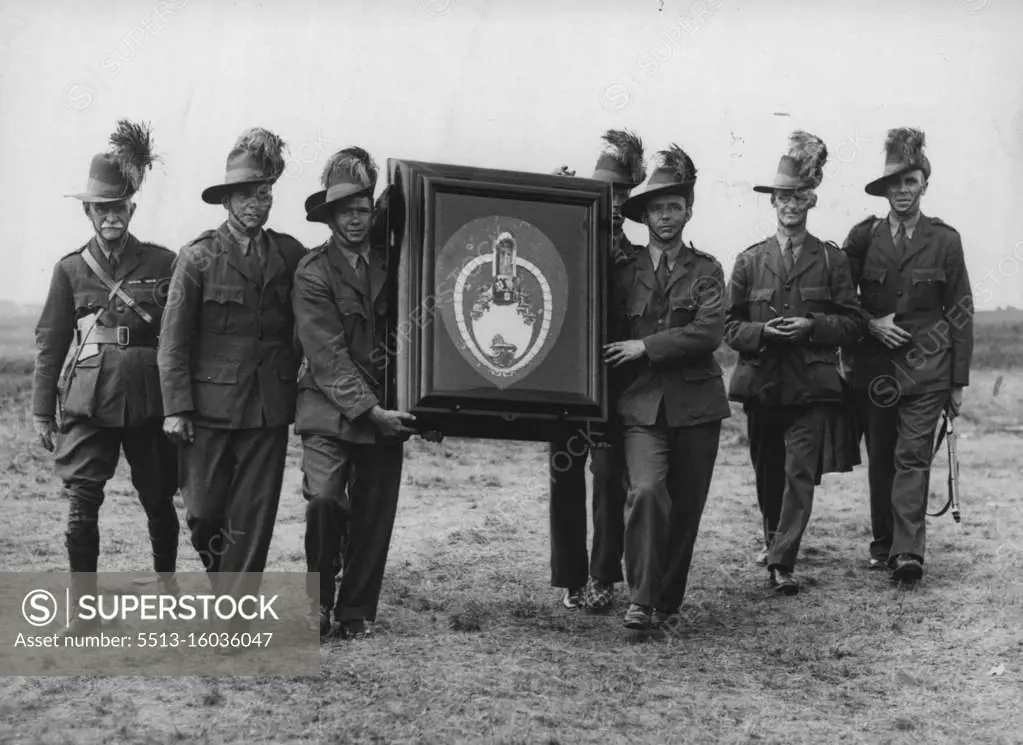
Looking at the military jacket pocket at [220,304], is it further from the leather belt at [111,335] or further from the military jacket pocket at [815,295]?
the military jacket pocket at [815,295]

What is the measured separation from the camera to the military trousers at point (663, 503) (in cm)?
750

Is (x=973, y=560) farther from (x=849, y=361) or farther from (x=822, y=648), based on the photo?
(x=822, y=648)

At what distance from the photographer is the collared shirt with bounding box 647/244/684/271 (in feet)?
25.3

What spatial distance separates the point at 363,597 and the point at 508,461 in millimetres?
7500

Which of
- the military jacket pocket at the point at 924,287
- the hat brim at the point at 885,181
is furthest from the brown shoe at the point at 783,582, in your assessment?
the hat brim at the point at 885,181

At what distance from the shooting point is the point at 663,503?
24.7ft

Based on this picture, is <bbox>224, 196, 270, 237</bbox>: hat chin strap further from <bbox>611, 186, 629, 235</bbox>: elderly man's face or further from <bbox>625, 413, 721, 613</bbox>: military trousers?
<bbox>625, 413, 721, 613</bbox>: military trousers

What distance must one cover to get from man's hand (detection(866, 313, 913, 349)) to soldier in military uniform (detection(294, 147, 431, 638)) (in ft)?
9.82

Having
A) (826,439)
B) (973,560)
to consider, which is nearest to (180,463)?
(826,439)

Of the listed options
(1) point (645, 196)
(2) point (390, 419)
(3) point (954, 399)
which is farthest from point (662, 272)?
(3) point (954, 399)

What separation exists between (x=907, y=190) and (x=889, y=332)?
807mm

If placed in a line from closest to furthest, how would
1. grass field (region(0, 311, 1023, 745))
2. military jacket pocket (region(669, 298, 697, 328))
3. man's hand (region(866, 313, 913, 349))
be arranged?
grass field (region(0, 311, 1023, 745)) → military jacket pocket (region(669, 298, 697, 328)) → man's hand (region(866, 313, 913, 349))

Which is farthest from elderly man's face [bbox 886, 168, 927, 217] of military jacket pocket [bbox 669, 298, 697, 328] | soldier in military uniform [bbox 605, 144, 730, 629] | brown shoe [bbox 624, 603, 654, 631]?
brown shoe [bbox 624, 603, 654, 631]

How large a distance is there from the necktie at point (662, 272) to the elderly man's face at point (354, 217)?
56.0 inches
